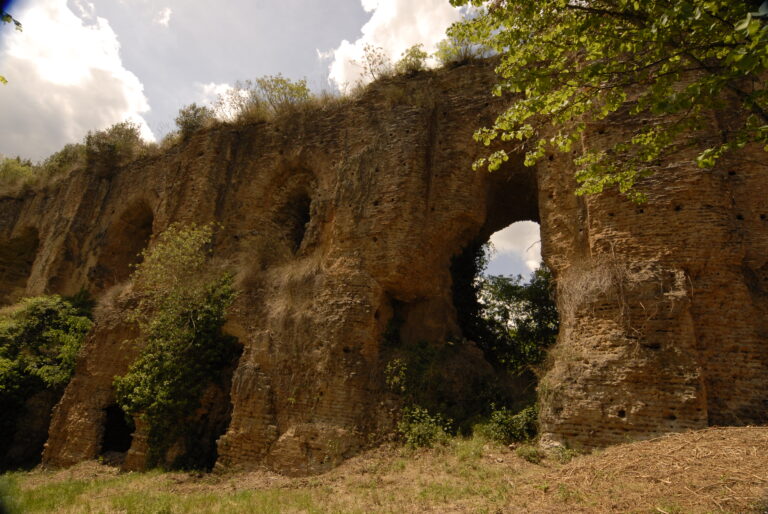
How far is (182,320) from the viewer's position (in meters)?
10.5

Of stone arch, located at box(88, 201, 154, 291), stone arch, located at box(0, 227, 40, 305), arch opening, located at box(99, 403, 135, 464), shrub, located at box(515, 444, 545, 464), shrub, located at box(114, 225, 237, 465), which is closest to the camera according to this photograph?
shrub, located at box(515, 444, 545, 464)

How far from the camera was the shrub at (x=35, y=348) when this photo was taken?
11.9 meters

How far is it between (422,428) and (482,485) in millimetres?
2042

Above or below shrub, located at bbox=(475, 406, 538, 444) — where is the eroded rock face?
above

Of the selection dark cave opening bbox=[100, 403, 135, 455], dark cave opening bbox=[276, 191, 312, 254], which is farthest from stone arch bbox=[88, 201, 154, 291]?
dark cave opening bbox=[276, 191, 312, 254]

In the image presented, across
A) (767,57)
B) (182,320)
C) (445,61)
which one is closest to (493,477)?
(767,57)

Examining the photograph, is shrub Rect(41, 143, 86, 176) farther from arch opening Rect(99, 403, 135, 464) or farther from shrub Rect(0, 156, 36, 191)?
arch opening Rect(99, 403, 135, 464)

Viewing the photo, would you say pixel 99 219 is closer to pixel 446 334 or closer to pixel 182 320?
pixel 182 320

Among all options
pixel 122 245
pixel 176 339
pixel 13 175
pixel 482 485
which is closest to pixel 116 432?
pixel 176 339

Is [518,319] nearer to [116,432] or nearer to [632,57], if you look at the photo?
[632,57]

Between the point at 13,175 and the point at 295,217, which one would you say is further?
the point at 13,175

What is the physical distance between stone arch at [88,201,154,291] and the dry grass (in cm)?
887

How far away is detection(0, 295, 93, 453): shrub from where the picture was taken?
469 inches

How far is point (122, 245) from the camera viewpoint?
16547 millimetres
